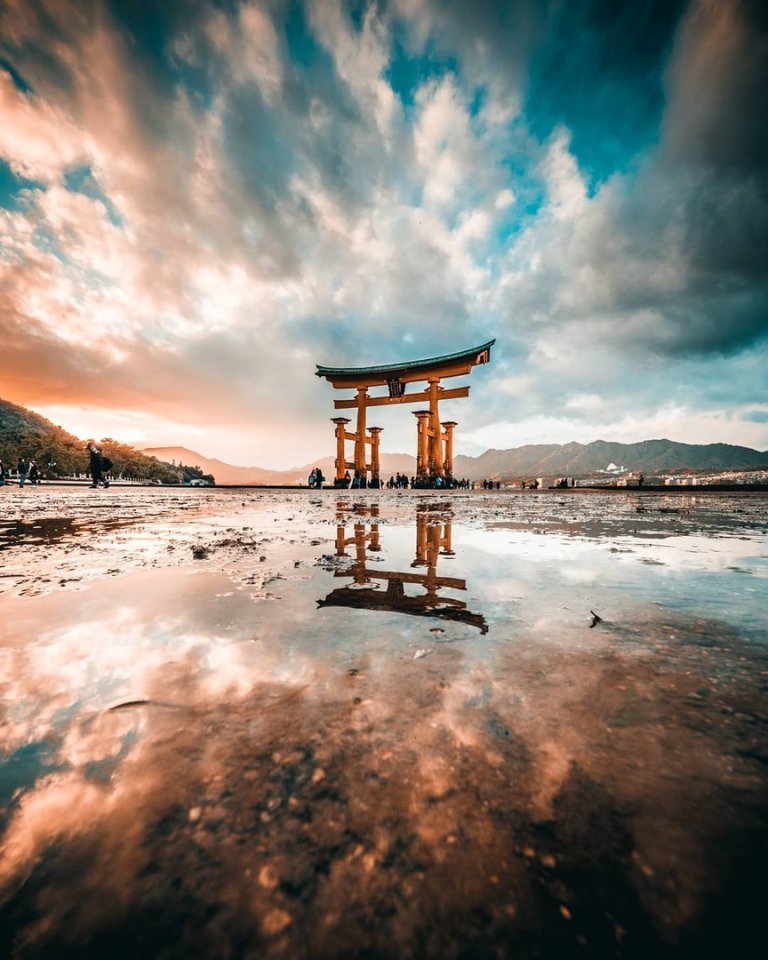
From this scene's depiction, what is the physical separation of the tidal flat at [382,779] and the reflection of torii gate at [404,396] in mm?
21646

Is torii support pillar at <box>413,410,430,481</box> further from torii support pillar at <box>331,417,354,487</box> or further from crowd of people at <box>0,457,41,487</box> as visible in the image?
crowd of people at <box>0,457,41,487</box>

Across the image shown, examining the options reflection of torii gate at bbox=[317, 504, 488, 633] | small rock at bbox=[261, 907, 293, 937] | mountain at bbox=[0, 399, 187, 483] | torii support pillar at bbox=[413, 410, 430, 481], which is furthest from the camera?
mountain at bbox=[0, 399, 187, 483]

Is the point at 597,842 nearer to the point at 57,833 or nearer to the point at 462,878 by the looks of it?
the point at 462,878

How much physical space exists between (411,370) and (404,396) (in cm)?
208

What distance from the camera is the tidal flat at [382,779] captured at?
582 mm

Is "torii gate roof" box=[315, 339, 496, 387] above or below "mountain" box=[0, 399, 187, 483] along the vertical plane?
above

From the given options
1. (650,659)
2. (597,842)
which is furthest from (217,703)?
(650,659)

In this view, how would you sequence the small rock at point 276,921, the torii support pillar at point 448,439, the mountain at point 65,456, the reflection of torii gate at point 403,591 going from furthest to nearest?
the mountain at point 65,456 < the torii support pillar at point 448,439 < the reflection of torii gate at point 403,591 < the small rock at point 276,921

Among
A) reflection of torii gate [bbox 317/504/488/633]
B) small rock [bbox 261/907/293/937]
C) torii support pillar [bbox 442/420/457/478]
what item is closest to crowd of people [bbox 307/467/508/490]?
torii support pillar [bbox 442/420/457/478]

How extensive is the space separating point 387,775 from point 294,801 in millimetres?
200

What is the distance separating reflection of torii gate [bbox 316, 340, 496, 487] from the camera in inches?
912

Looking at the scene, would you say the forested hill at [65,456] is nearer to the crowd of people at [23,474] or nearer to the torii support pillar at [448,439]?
the crowd of people at [23,474]

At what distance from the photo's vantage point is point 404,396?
26.1m

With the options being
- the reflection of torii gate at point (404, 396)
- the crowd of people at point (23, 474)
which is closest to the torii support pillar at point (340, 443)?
the reflection of torii gate at point (404, 396)
